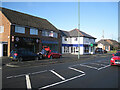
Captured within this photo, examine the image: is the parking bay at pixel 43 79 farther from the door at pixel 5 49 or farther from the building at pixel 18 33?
the door at pixel 5 49

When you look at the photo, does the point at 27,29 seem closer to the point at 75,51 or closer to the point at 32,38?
the point at 32,38

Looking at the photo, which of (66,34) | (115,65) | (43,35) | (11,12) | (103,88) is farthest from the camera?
(66,34)

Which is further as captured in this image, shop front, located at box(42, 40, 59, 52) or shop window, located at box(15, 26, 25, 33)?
shop front, located at box(42, 40, 59, 52)

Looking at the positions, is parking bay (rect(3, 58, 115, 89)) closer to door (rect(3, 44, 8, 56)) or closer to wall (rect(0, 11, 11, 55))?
wall (rect(0, 11, 11, 55))

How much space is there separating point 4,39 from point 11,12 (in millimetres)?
6649

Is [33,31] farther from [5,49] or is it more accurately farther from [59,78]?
[59,78]

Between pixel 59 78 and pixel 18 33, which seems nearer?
pixel 59 78

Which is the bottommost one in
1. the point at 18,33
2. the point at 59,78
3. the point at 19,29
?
the point at 59,78

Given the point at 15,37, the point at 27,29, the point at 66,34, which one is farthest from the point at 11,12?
the point at 66,34

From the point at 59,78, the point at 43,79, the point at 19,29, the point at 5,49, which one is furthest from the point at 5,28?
the point at 59,78

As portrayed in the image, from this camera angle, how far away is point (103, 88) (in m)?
5.69

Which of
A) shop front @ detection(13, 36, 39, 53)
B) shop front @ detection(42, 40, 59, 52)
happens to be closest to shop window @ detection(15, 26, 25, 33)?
shop front @ detection(13, 36, 39, 53)

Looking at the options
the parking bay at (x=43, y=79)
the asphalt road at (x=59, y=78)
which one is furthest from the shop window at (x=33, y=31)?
the parking bay at (x=43, y=79)

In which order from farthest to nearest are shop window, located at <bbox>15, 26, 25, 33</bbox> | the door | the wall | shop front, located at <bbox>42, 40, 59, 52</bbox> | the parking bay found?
shop front, located at <bbox>42, 40, 59, 52</bbox> < shop window, located at <bbox>15, 26, 25, 33</bbox> < the door < the wall < the parking bay
